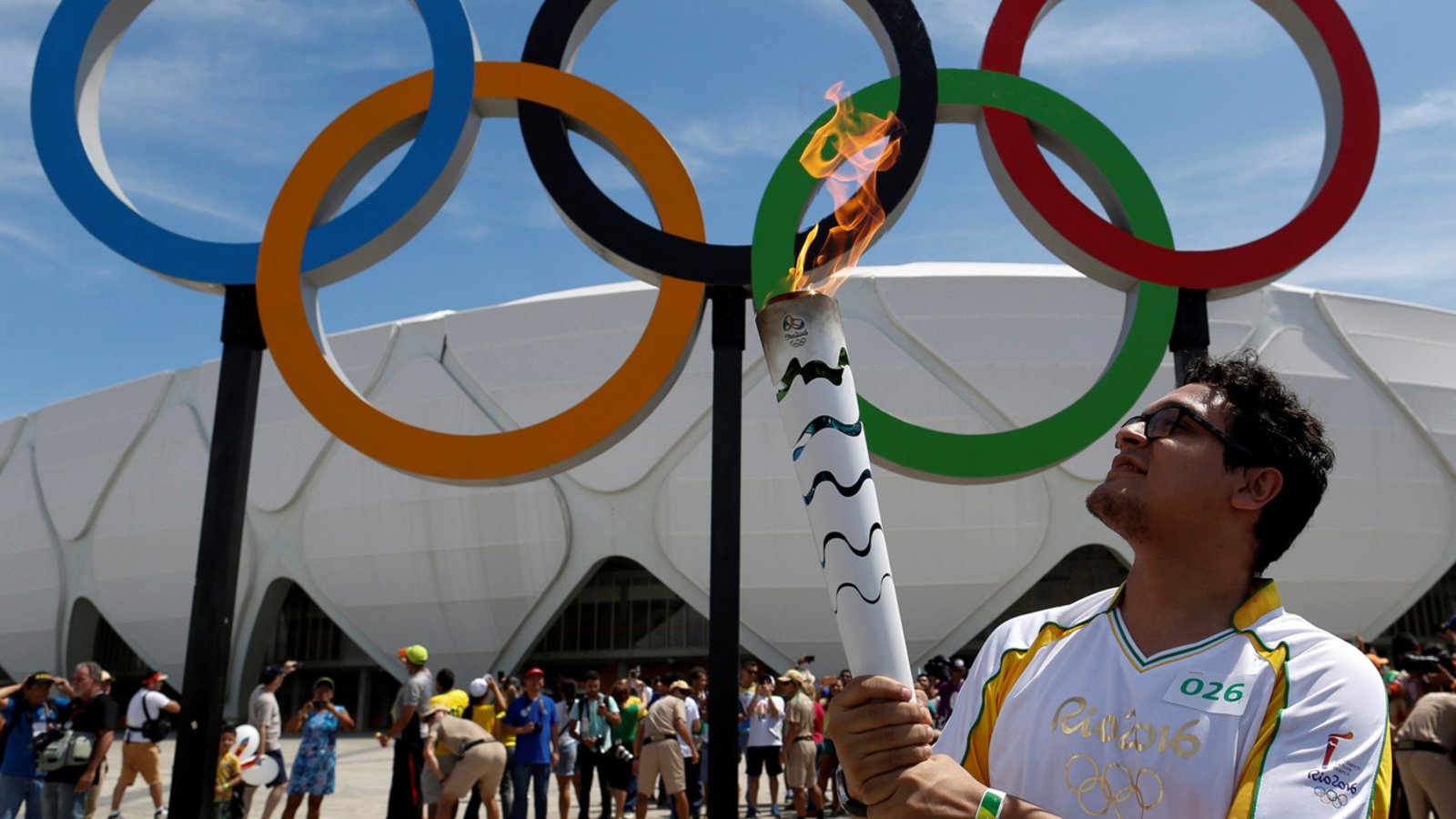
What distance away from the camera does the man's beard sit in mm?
1677

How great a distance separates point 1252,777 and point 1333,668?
0.63 feet

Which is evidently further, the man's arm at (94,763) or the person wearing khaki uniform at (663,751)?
the person wearing khaki uniform at (663,751)

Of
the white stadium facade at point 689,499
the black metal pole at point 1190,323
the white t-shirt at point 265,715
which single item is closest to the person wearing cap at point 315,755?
the white t-shirt at point 265,715

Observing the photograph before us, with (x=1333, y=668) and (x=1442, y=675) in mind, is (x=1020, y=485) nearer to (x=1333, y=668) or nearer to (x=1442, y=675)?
(x=1442, y=675)

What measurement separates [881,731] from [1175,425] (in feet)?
2.22

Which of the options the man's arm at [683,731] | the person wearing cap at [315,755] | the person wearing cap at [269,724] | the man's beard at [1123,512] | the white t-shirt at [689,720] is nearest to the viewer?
the man's beard at [1123,512]

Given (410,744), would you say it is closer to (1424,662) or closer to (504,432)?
(504,432)

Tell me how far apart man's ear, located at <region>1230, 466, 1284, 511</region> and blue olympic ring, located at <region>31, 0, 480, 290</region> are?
6.29 m

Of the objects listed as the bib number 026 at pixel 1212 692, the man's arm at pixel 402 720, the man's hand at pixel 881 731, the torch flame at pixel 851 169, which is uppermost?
the torch flame at pixel 851 169

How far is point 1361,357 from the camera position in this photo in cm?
2206

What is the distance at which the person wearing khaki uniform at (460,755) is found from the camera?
307 inches

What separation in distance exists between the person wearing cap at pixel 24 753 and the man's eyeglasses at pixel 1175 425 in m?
7.25

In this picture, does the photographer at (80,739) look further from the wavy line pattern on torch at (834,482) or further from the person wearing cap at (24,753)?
the wavy line pattern on torch at (834,482)

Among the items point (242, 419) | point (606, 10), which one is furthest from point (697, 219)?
point (242, 419)
